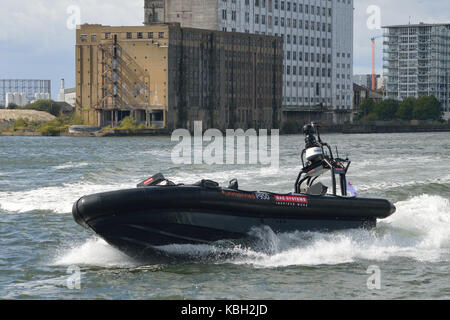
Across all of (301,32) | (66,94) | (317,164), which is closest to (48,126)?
(301,32)

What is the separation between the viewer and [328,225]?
13617mm

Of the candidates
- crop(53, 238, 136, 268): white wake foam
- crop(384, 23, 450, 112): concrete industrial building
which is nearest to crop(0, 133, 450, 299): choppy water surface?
crop(53, 238, 136, 268): white wake foam

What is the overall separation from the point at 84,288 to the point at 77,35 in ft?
338

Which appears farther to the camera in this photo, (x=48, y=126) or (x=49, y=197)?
(x=48, y=126)

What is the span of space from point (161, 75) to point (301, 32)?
34.6m

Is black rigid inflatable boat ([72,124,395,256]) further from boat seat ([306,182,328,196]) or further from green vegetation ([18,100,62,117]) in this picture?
green vegetation ([18,100,62,117])

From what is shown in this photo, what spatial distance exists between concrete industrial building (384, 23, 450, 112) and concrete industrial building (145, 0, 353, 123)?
47995mm

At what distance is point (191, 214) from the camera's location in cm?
1259

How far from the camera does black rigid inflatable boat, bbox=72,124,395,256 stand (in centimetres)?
1232

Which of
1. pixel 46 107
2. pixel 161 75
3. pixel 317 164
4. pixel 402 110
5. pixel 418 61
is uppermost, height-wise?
pixel 418 61

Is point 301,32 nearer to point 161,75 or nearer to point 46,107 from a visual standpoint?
point 161,75

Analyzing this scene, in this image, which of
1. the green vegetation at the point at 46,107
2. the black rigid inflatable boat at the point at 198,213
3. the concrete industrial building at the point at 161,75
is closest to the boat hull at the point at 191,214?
the black rigid inflatable boat at the point at 198,213

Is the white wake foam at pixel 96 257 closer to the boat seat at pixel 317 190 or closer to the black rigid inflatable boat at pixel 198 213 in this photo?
the black rigid inflatable boat at pixel 198 213

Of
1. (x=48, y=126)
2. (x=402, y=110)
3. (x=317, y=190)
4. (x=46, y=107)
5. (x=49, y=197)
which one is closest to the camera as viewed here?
(x=317, y=190)
